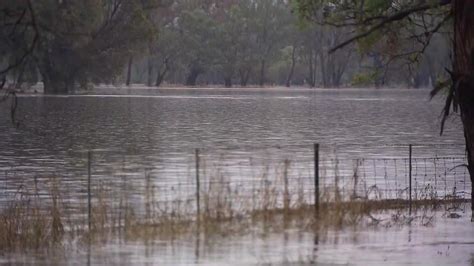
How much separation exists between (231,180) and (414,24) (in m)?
5.21

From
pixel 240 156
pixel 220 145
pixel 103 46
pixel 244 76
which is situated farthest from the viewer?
pixel 244 76

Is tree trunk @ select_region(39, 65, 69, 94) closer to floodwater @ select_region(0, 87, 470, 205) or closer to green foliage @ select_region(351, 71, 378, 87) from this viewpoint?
floodwater @ select_region(0, 87, 470, 205)

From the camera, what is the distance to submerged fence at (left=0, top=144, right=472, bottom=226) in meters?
18.3

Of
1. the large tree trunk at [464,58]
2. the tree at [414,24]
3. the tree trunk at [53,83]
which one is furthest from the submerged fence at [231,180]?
the tree trunk at [53,83]

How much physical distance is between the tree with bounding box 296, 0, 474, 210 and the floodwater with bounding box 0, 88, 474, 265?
1851 mm

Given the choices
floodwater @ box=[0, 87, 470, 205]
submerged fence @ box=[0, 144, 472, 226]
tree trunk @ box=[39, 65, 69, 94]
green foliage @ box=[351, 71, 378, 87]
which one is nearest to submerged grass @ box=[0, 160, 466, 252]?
submerged fence @ box=[0, 144, 472, 226]

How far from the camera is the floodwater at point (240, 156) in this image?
15.1m

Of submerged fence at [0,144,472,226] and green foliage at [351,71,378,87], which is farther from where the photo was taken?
green foliage at [351,71,378,87]

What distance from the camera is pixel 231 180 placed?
23688mm

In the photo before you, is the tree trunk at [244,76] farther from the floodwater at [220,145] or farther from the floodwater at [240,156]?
the floodwater at [220,145]

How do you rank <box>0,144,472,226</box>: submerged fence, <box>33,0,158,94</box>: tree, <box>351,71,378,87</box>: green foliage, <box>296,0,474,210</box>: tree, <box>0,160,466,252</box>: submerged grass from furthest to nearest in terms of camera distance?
<box>33,0,158,94</box>: tree → <box>351,71,378,87</box>: green foliage → <box>0,144,472,226</box>: submerged fence → <box>296,0,474,210</box>: tree → <box>0,160,466,252</box>: submerged grass

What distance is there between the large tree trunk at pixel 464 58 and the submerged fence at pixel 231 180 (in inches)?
102

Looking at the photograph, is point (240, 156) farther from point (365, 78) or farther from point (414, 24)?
point (414, 24)

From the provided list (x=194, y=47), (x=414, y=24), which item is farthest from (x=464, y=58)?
(x=194, y=47)
